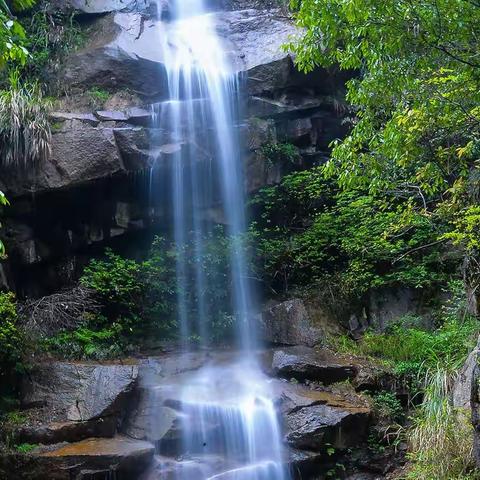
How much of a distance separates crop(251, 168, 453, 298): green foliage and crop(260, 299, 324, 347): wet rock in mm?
819

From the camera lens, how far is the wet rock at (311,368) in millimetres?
7973

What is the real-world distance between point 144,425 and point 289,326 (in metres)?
3.26

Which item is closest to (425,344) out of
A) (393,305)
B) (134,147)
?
(393,305)

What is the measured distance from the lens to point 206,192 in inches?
430

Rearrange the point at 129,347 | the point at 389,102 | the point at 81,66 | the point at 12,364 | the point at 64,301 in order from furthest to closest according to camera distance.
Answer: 1. the point at 81,66
2. the point at 129,347
3. the point at 64,301
4. the point at 12,364
5. the point at 389,102

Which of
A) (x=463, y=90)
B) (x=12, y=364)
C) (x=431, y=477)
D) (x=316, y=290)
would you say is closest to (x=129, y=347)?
(x=12, y=364)

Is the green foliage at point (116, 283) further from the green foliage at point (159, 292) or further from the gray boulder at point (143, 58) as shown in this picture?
the gray boulder at point (143, 58)

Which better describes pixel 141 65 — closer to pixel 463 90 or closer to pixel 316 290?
pixel 316 290

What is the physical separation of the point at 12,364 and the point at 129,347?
2442mm

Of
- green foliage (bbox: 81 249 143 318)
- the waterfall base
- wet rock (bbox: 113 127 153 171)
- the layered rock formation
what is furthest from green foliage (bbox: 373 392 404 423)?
wet rock (bbox: 113 127 153 171)

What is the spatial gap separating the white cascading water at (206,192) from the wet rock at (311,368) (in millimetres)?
333

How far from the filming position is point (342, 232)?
A: 1073 cm

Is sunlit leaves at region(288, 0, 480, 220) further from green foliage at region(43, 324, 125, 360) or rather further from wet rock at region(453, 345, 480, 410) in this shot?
green foliage at region(43, 324, 125, 360)

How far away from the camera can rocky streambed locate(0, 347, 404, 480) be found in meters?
6.43
